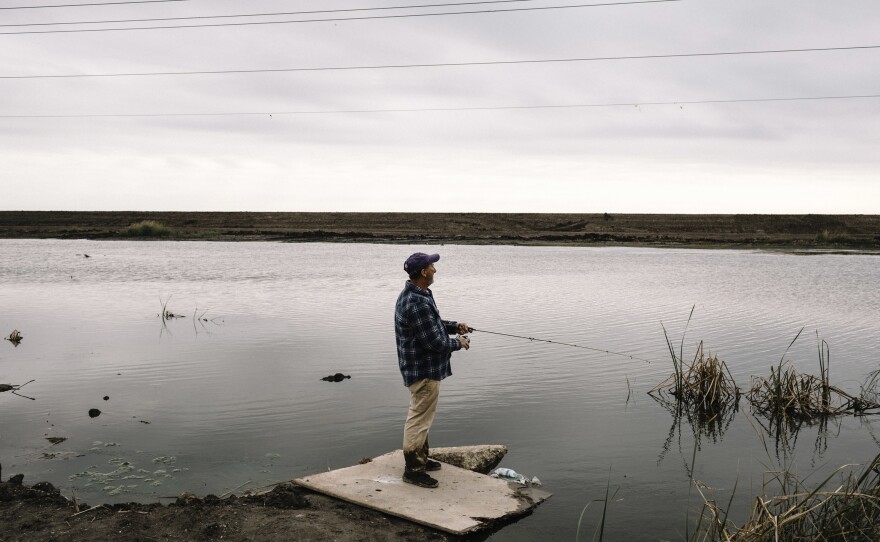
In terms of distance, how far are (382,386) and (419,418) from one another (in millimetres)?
4285

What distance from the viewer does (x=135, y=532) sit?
524cm

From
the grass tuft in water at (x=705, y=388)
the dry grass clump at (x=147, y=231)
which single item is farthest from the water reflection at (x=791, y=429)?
the dry grass clump at (x=147, y=231)

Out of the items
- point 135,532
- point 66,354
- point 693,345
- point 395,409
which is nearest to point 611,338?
point 693,345

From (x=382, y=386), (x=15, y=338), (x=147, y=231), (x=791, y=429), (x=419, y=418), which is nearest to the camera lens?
(x=419, y=418)

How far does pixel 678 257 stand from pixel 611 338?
28666 millimetres

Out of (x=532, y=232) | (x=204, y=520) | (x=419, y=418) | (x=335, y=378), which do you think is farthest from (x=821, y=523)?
(x=532, y=232)

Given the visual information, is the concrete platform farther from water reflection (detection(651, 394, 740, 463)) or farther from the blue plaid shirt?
water reflection (detection(651, 394, 740, 463))

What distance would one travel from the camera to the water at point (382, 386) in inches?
277

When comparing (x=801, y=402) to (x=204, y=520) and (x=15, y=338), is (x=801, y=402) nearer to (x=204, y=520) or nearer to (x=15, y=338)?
(x=204, y=520)

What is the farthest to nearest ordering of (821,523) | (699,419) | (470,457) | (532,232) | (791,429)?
(532,232), (699,419), (791,429), (470,457), (821,523)

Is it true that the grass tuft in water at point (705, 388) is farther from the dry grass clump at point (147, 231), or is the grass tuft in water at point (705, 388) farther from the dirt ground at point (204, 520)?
the dry grass clump at point (147, 231)

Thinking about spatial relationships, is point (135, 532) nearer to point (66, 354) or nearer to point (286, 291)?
point (66, 354)

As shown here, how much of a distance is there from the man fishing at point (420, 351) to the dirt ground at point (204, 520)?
67 centimetres

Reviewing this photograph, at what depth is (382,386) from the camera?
34.2 feet
